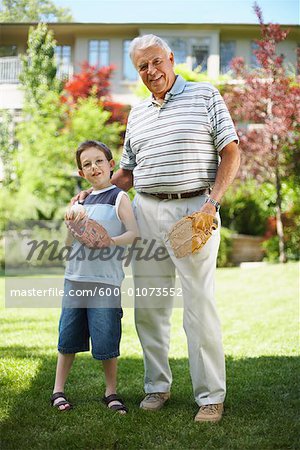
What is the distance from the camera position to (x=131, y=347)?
Result: 442cm

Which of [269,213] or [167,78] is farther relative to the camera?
[269,213]

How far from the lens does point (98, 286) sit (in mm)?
2775

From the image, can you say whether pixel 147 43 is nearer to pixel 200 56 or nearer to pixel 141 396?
pixel 141 396

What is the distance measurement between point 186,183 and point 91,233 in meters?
0.47

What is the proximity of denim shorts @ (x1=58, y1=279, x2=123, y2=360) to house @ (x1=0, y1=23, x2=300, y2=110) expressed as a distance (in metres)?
12.6

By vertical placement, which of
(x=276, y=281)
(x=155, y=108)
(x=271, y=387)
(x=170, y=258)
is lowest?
(x=276, y=281)

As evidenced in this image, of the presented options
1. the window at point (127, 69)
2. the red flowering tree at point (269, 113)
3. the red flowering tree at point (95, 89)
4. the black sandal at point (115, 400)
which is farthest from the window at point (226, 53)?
the black sandal at point (115, 400)

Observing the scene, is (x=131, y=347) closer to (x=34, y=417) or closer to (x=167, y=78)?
(x=34, y=417)

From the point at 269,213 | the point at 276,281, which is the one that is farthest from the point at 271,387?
the point at 269,213

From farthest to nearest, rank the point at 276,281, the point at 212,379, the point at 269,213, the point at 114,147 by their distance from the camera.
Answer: the point at 114,147
the point at 269,213
the point at 276,281
the point at 212,379

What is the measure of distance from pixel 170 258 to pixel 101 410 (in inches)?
29.0

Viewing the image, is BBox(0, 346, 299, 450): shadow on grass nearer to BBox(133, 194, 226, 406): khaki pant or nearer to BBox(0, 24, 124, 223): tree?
BBox(133, 194, 226, 406): khaki pant

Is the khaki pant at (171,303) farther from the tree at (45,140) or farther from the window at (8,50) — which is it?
the window at (8,50)

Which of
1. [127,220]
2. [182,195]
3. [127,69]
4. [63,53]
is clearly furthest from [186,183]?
[63,53]
